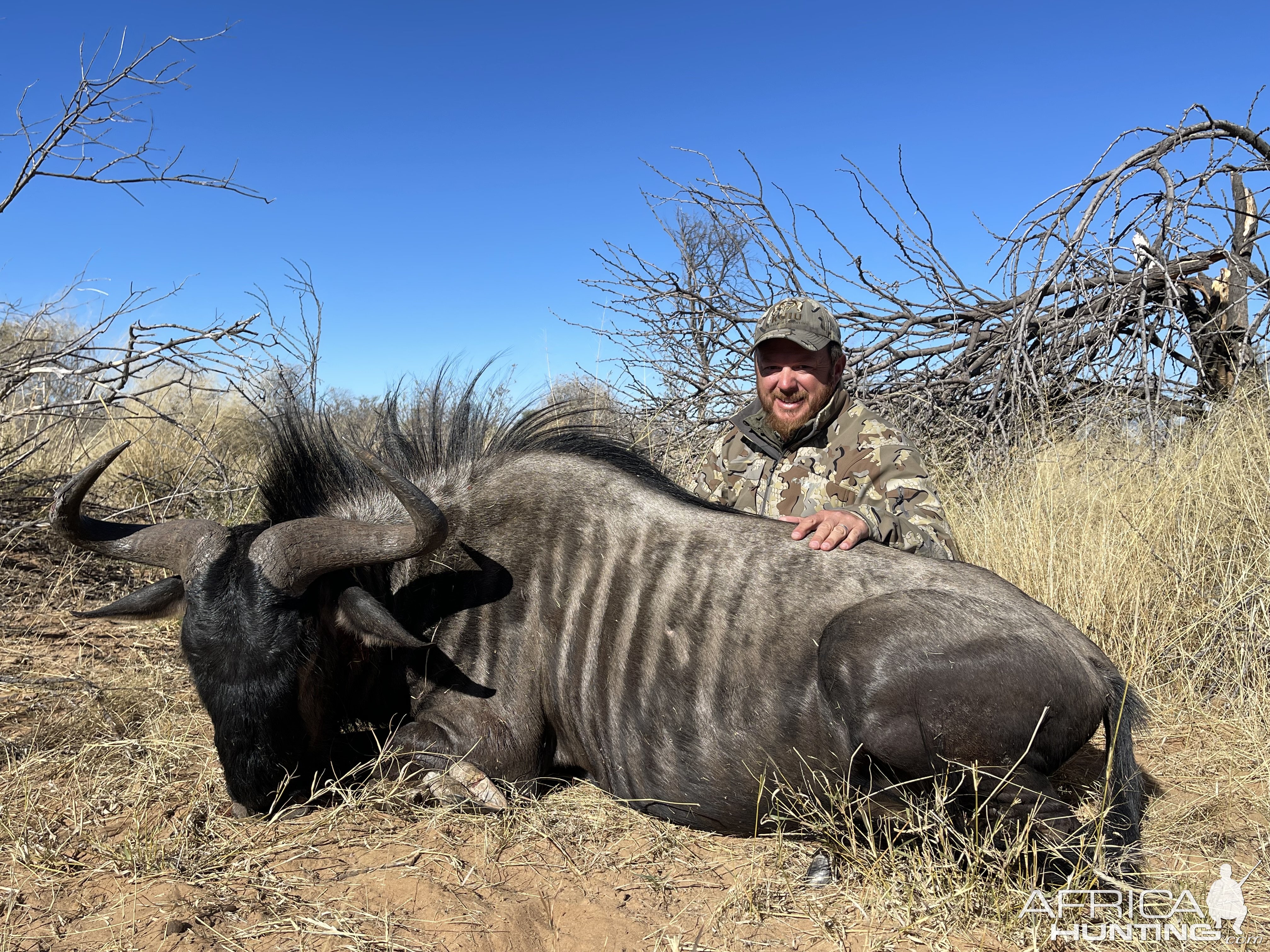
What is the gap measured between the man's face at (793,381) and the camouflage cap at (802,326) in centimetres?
5

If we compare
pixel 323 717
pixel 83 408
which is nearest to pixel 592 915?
pixel 323 717

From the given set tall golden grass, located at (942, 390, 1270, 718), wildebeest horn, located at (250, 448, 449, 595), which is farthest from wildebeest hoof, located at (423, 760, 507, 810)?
tall golden grass, located at (942, 390, 1270, 718)

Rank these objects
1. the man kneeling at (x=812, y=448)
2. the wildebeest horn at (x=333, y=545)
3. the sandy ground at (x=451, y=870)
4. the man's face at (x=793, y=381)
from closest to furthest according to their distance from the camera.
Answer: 1. the sandy ground at (x=451, y=870)
2. the wildebeest horn at (x=333, y=545)
3. the man kneeling at (x=812, y=448)
4. the man's face at (x=793, y=381)

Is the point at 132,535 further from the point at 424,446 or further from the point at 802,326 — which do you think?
the point at 802,326

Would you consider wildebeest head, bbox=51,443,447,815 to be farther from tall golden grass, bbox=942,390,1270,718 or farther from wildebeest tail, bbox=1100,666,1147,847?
tall golden grass, bbox=942,390,1270,718

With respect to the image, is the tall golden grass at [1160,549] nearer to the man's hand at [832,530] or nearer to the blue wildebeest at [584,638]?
the blue wildebeest at [584,638]

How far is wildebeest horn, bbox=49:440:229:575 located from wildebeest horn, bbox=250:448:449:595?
0.22m

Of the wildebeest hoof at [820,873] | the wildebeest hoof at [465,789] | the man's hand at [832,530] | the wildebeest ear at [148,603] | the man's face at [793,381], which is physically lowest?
the wildebeest hoof at [820,873]

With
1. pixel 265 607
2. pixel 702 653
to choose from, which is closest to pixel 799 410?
pixel 702 653

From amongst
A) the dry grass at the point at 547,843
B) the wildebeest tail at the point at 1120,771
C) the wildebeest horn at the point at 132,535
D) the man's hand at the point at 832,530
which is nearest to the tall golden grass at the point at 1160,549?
the dry grass at the point at 547,843

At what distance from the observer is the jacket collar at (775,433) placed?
159 inches

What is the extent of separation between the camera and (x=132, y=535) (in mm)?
3014

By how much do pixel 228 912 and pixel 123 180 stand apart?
3861 millimetres

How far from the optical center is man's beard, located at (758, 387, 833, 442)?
13.1 ft
